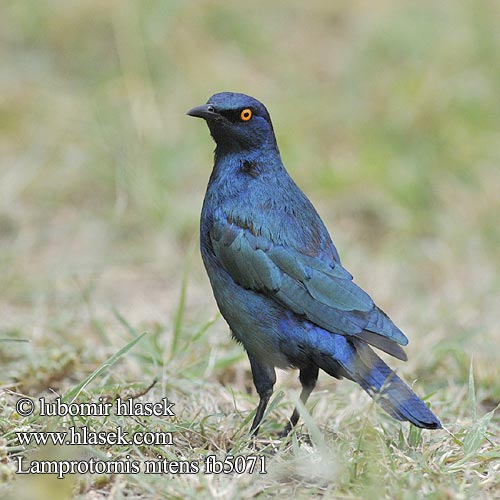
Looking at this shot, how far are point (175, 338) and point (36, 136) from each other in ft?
11.5

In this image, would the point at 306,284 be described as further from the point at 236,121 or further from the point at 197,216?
the point at 197,216

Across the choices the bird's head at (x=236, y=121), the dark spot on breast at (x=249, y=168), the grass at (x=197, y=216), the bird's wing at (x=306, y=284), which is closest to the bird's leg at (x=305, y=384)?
the grass at (x=197, y=216)

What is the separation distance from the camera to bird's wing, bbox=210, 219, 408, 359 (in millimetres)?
3514

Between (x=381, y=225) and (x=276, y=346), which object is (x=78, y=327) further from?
(x=381, y=225)

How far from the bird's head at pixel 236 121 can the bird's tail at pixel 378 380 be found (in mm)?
1022

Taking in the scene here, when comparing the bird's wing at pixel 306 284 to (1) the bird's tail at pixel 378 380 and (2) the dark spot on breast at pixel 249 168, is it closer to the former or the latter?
(1) the bird's tail at pixel 378 380

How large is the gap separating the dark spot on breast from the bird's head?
71 millimetres

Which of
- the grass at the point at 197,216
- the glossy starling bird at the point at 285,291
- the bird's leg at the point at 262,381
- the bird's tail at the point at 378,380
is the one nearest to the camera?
the bird's tail at the point at 378,380

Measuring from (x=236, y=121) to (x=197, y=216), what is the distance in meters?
2.56

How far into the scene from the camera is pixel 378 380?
340 centimetres

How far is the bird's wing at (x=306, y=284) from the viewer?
11.5 ft

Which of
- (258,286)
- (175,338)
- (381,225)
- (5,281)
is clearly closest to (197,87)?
(381,225)

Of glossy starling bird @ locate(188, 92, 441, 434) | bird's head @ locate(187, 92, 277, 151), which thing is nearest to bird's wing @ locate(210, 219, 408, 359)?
glossy starling bird @ locate(188, 92, 441, 434)

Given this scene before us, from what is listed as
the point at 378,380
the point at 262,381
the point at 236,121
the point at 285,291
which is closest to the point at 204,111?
the point at 236,121
